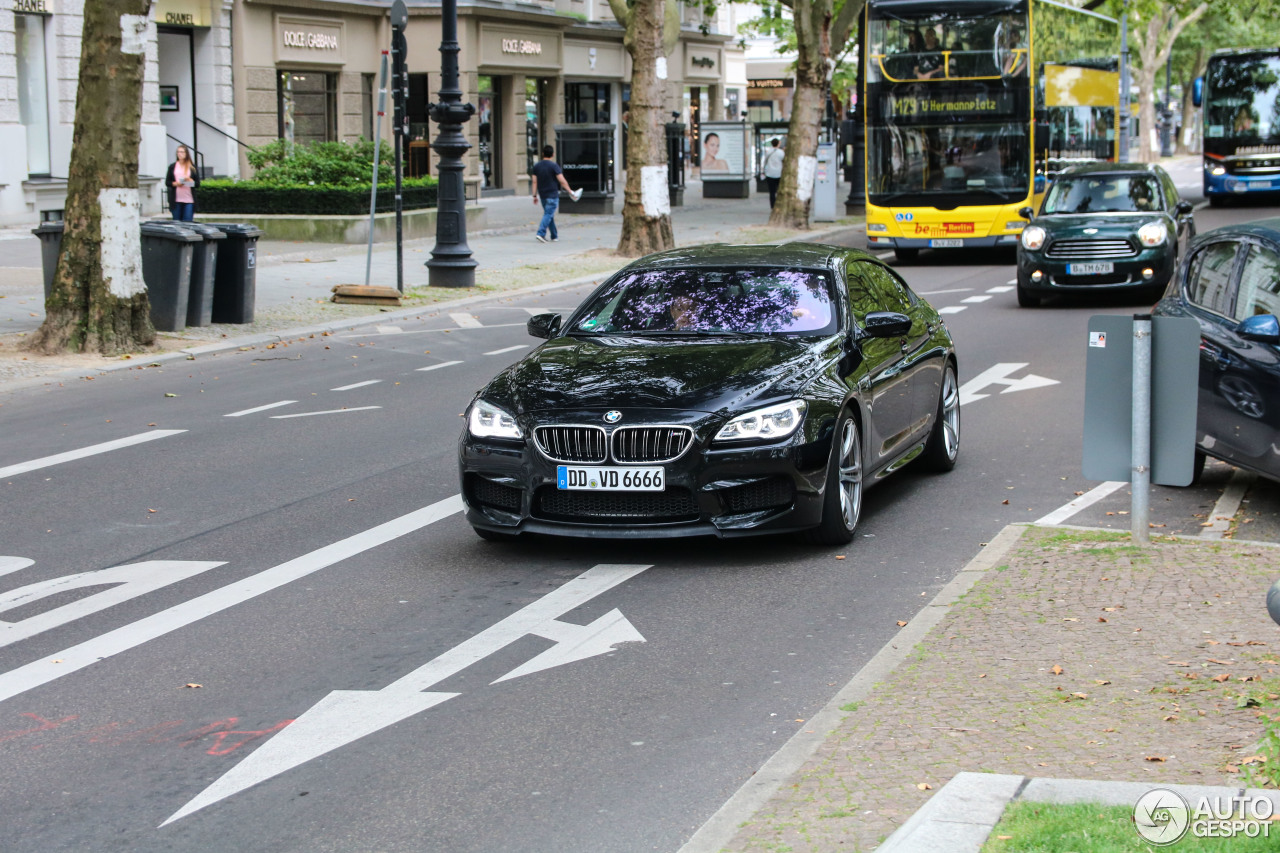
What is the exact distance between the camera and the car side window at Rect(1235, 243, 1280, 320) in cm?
895

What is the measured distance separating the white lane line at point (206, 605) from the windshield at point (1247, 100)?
38514mm

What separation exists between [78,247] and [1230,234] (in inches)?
426

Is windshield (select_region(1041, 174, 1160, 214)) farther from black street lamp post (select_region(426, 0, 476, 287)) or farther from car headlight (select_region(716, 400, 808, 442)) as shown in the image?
car headlight (select_region(716, 400, 808, 442))

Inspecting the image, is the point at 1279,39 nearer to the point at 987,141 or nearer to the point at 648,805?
the point at 987,141

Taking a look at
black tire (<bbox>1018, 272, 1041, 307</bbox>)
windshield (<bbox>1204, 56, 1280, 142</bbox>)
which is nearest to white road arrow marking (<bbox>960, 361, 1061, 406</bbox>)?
black tire (<bbox>1018, 272, 1041, 307</bbox>)

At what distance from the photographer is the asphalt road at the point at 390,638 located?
4.90 m

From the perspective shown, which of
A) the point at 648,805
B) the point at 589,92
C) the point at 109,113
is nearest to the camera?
the point at 648,805

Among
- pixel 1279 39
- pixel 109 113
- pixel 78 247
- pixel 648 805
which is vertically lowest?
pixel 648 805

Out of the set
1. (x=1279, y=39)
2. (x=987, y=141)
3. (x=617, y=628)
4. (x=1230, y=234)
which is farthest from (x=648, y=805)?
(x=1279, y=39)

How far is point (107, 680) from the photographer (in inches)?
243

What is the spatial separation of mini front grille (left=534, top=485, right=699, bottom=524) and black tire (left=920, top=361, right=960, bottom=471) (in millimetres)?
2821

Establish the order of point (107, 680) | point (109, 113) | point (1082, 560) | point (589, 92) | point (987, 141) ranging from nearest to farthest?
point (107, 680), point (1082, 560), point (109, 113), point (987, 141), point (589, 92)

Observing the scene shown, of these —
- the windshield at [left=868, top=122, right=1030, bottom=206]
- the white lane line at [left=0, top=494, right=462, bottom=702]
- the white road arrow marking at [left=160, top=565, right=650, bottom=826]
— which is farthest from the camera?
the windshield at [left=868, top=122, right=1030, bottom=206]

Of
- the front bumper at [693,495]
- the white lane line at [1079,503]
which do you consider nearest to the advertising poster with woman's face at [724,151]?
the white lane line at [1079,503]
